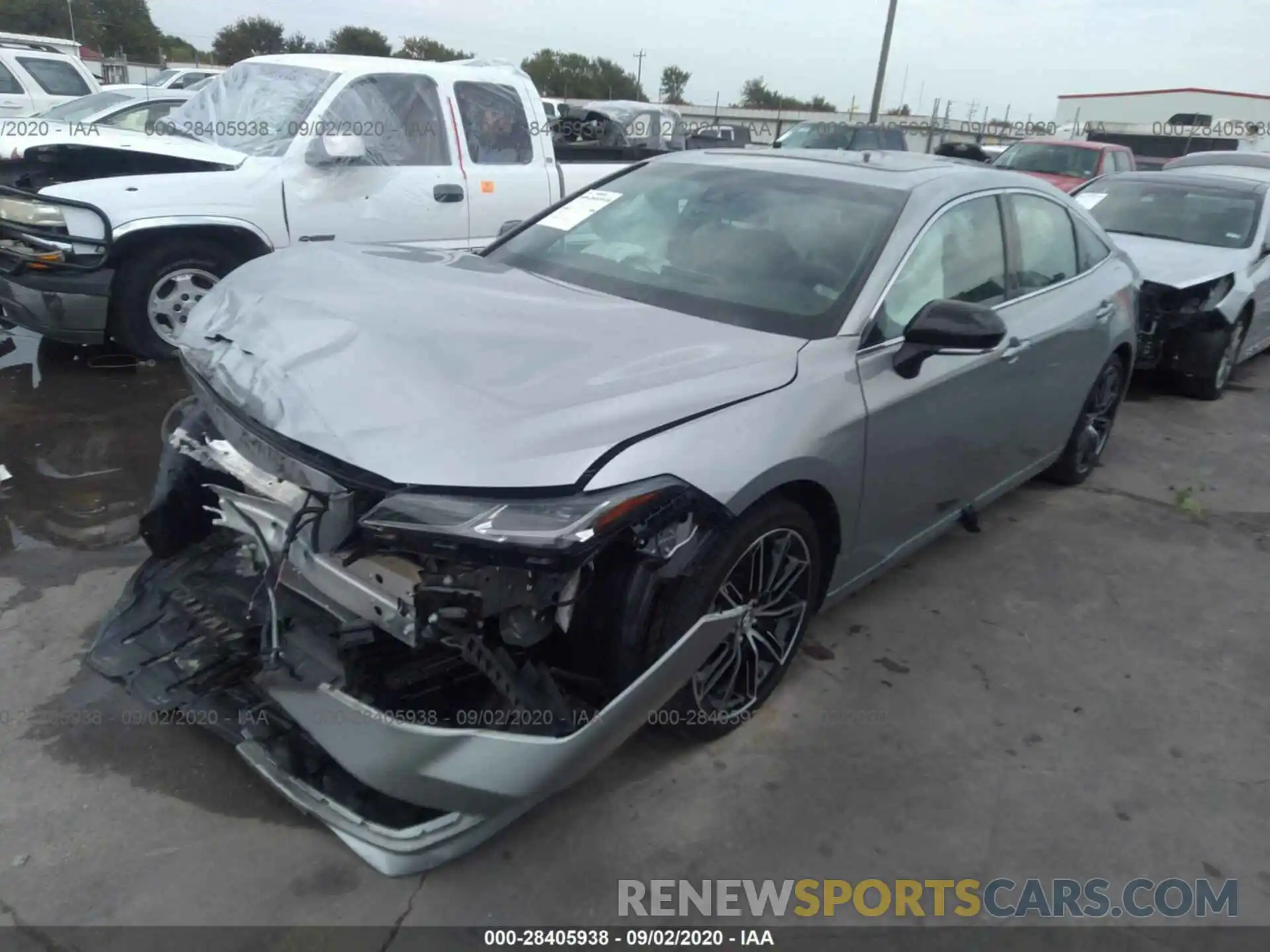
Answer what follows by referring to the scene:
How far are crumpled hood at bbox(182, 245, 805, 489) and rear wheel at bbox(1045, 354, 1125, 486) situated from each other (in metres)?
2.75

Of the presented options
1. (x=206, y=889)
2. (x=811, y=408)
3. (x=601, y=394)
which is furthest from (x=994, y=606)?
(x=206, y=889)

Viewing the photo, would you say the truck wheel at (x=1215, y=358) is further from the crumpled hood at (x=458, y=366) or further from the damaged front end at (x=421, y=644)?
the damaged front end at (x=421, y=644)

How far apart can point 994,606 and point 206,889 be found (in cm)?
310

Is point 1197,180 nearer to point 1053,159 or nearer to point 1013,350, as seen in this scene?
point 1013,350

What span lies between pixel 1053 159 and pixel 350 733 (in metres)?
14.7

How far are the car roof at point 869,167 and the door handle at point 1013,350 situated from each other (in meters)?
0.62

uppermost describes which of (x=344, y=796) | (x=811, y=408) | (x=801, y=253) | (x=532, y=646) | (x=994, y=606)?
(x=801, y=253)

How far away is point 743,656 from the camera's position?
9.82 feet

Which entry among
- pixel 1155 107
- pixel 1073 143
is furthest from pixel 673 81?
pixel 1073 143

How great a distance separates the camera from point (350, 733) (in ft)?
7.18

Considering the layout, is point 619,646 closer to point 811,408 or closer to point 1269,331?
point 811,408

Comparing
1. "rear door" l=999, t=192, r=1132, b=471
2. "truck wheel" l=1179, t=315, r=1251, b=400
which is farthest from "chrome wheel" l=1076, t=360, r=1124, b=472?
"truck wheel" l=1179, t=315, r=1251, b=400

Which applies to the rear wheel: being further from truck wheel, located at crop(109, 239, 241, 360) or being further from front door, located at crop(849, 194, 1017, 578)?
truck wheel, located at crop(109, 239, 241, 360)

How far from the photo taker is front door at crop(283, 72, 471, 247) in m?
6.07
